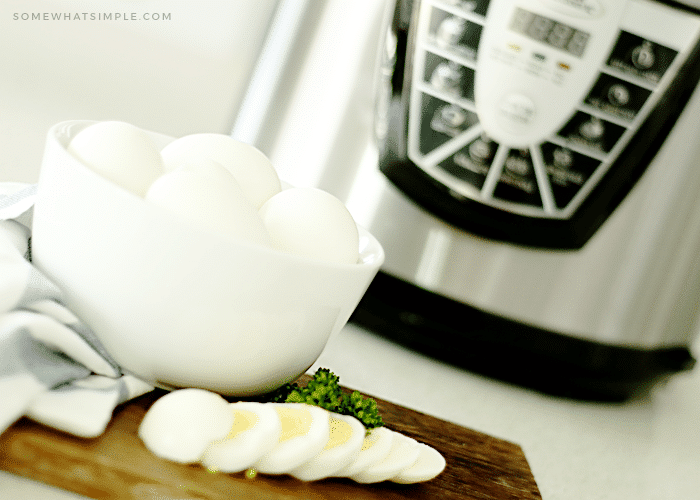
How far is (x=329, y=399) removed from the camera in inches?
14.7

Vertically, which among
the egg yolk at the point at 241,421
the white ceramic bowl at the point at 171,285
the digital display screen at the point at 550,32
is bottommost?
the egg yolk at the point at 241,421

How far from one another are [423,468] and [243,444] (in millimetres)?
120

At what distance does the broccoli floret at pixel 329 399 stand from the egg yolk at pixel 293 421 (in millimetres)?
23

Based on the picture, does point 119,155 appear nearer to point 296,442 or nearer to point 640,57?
point 296,442

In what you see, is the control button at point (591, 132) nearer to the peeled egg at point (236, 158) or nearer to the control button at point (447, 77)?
the control button at point (447, 77)

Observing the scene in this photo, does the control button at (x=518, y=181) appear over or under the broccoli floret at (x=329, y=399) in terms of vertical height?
over

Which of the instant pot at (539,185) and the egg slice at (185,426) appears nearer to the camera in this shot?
the egg slice at (185,426)

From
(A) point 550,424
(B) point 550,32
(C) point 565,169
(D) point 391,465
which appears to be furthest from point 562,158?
(D) point 391,465

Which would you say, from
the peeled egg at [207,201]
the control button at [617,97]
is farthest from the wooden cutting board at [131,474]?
the control button at [617,97]

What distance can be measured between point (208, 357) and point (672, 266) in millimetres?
509

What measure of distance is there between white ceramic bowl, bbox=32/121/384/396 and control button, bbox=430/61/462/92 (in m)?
0.31

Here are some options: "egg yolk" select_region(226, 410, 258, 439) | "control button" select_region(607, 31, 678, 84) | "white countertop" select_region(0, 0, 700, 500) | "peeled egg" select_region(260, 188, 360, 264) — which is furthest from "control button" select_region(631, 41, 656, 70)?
"egg yolk" select_region(226, 410, 258, 439)

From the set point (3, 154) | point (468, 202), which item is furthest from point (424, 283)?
Answer: point (3, 154)

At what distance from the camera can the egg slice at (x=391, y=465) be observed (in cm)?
35
